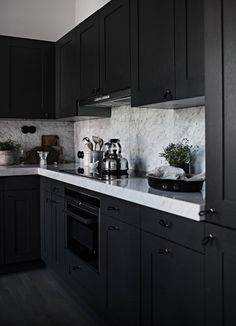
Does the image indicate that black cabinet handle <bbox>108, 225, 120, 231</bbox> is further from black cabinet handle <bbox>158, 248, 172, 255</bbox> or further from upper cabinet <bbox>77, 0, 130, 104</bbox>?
upper cabinet <bbox>77, 0, 130, 104</bbox>

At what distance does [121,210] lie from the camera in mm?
2191

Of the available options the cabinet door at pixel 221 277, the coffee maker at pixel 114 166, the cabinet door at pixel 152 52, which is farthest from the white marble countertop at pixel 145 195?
the cabinet door at pixel 152 52

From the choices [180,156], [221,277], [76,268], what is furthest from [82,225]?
[221,277]

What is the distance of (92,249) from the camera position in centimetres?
259

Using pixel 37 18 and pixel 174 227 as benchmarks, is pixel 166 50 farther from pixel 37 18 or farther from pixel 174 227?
pixel 37 18

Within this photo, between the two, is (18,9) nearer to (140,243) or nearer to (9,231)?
(9,231)

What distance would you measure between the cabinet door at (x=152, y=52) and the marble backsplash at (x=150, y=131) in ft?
1.23

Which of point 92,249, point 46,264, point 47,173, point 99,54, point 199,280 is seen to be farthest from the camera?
point 46,264

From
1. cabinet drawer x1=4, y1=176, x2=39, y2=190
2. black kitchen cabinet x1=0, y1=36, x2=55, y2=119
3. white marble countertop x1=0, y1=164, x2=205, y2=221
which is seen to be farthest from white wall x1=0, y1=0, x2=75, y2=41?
white marble countertop x1=0, y1=164, x2=205, y2=221

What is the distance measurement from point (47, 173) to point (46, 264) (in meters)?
0.89

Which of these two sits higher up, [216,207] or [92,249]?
[216,207]

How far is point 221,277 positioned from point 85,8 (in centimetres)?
350

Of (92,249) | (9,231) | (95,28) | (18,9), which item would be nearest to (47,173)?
(9,231)

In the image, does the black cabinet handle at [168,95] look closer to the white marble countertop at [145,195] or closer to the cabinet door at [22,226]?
the white marble countertop at [145,195]
